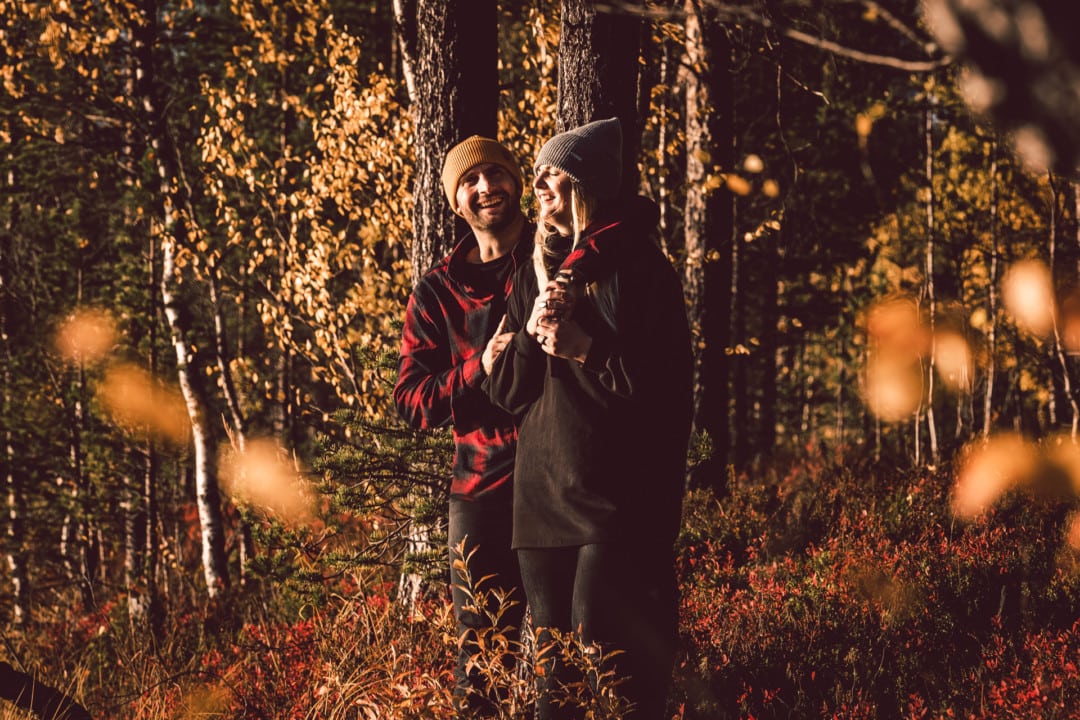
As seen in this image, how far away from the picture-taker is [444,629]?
3.35m

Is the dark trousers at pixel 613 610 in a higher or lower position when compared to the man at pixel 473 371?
lower

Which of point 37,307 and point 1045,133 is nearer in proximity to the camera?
point 1045,133

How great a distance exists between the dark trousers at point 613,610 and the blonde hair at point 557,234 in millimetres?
776

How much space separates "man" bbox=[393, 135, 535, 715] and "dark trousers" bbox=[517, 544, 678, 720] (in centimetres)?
36

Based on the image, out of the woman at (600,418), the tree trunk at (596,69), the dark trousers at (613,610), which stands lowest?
the dark trousers at (613,610)

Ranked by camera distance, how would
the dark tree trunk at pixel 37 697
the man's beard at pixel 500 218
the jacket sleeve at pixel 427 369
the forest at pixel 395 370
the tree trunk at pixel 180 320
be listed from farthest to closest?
the tree trunk at pixel 180 320 < the forest at pixel 395 370 < the dark tree trunk at pixel 37 697 < the man's beard at pixel 500 218 < the jacket sleeve at pixel 427 369

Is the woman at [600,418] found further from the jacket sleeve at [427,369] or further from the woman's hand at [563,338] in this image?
the jacket sleeve at [427,369]

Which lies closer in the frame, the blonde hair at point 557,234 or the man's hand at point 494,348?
the blonde hair at point 557,234

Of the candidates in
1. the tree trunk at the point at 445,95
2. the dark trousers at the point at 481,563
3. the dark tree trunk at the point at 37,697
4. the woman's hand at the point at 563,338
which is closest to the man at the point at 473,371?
the dark trousers at the point at 481,563

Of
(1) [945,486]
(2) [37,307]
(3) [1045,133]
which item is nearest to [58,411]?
(2) [37,307]

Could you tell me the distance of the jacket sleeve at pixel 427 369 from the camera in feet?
9.53

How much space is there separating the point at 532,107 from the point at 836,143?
33.9 ft

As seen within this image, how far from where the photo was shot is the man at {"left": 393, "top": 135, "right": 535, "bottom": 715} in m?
2.93

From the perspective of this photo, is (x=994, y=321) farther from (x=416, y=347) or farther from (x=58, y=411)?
(x=58, y=411)
